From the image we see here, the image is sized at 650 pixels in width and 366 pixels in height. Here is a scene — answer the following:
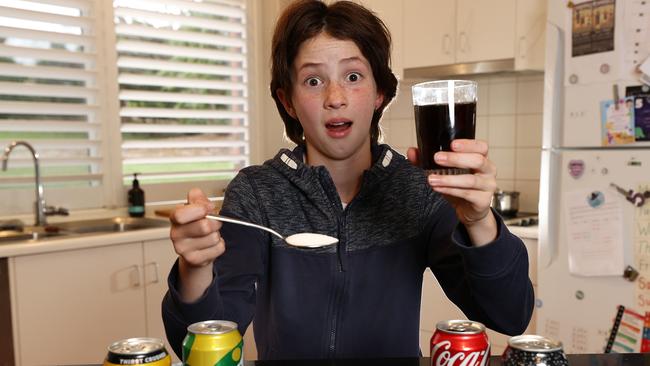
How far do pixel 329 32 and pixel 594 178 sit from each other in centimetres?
141

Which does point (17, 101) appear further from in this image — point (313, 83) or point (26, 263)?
point (313, 83)

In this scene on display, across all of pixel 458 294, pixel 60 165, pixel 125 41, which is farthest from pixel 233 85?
pixel 458 294

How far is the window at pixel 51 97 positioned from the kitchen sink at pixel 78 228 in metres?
0.18

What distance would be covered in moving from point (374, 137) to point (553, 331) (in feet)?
4.53

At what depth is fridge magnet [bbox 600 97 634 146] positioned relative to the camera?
2098 millimetres

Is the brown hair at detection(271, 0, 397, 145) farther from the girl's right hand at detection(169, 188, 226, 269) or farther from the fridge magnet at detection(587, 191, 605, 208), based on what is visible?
the fridge magnet at detection(587, 191, 605, 208)

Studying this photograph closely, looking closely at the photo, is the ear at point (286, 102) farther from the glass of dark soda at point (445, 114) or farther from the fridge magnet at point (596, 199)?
the fridge magnet at point (596, 199)

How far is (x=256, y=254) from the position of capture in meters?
1.17

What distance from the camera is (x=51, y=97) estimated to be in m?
2.66

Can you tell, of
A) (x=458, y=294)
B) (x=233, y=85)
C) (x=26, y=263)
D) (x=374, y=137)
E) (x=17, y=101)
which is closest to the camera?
(x=458, y=294)

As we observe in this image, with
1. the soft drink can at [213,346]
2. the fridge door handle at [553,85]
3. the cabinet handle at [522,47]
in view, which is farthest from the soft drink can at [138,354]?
the cabinet handle at [522,47]

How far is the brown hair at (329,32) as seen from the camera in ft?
3.97

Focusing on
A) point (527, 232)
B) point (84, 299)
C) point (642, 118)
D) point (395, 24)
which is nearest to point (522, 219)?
point (527, 232)

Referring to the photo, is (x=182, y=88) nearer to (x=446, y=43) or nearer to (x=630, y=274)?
(x=446, y=43)
